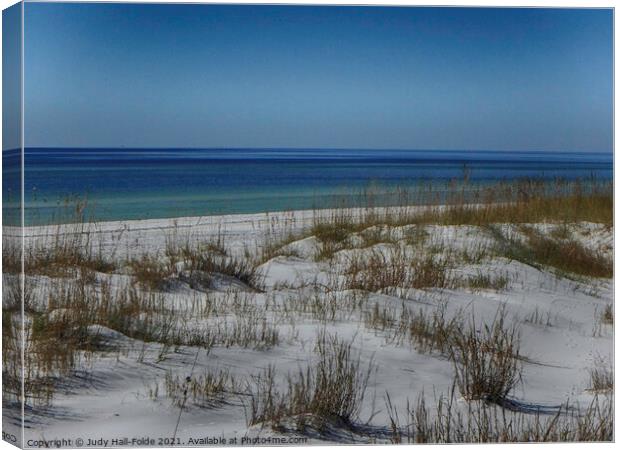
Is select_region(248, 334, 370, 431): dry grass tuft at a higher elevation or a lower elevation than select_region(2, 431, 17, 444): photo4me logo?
higher

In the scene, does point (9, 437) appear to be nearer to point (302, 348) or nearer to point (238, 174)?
point (302, 348)

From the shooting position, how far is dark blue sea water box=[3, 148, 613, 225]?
662 cm

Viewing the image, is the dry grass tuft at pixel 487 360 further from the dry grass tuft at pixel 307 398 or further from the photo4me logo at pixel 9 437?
the photo4me logo at pixel 9 437

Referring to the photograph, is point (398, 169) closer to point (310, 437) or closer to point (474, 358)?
point (474, 358)

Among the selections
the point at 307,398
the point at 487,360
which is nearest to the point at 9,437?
the point at 307,398

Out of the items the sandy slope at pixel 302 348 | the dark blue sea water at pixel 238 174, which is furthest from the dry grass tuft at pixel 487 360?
the dark blue sea water at pixel 238 174

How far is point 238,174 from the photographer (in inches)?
269

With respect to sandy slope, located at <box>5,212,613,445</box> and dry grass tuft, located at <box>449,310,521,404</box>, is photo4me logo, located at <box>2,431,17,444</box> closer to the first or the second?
sandy slope, located at <box>5,212,613,445</box>

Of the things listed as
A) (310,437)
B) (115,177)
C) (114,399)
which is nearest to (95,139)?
(115,177)

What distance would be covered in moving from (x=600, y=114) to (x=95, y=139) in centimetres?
291

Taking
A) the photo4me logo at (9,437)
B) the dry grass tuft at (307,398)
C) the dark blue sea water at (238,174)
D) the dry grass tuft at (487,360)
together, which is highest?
the dark blue sea water at (238,174)

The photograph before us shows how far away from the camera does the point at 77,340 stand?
21.8ft

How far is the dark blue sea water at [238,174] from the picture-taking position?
21.7ft

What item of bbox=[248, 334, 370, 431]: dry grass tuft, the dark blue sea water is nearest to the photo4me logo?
the dark blue sea water
